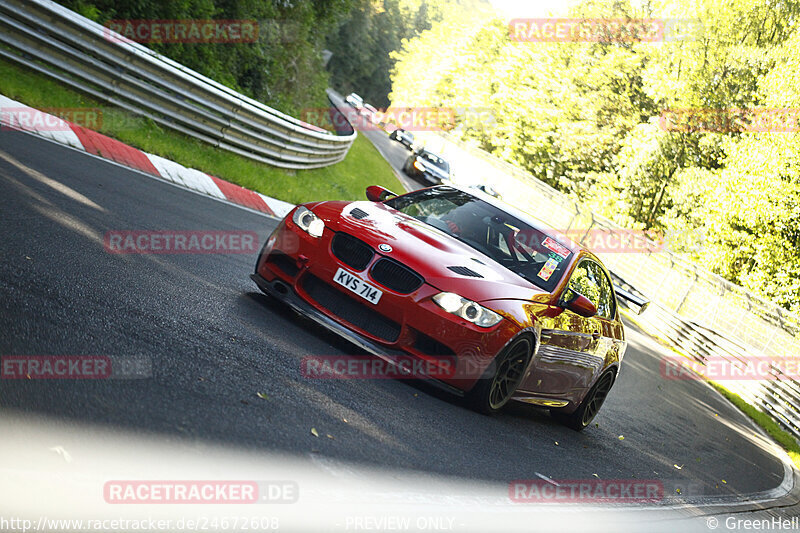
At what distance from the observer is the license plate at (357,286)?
5.68 m

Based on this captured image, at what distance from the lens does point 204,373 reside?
4328mm

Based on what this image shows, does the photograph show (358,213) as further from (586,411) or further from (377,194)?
(586,411)

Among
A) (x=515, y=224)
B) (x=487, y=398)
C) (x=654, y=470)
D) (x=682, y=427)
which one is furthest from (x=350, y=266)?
(x=682, y=427)

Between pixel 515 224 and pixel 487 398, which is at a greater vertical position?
pixel 515 224

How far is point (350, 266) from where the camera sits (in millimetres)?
5828

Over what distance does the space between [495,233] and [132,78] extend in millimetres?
7568

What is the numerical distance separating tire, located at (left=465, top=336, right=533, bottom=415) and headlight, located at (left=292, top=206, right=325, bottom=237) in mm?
1591

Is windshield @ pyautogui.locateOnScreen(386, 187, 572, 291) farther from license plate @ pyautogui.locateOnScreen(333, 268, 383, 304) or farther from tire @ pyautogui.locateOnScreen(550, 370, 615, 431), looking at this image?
tire @ pyautogui.locateOnScreen(550, 370, 615, 431)

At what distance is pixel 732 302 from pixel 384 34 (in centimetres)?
8890

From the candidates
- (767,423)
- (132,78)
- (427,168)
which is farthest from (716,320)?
(132,78)

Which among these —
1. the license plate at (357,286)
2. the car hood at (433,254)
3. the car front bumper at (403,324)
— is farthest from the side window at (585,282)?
the license plate at (357,286)

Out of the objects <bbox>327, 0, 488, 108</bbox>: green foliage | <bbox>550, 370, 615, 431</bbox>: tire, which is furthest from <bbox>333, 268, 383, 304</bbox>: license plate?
<bbox>327, 0, 488, 108</bbox>: green foliage

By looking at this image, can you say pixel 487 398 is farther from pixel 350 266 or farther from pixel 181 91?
pixel 181 91

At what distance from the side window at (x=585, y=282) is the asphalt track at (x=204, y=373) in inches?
47.4
